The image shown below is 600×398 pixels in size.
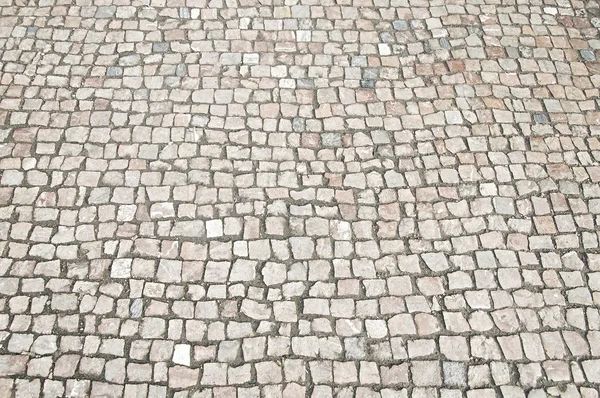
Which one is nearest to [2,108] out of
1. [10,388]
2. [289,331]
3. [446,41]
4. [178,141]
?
[178,141]

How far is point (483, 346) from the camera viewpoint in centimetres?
467

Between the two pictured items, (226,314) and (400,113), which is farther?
(400,113)

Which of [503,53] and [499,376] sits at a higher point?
[503,53]

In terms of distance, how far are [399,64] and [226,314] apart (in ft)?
11.1

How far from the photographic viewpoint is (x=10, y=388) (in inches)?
173

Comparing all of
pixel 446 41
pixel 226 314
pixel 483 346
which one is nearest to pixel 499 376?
pixel 483 346

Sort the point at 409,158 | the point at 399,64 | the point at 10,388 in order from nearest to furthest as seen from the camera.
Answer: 1. the point at 10,388
2. the point at 409,158
3. the point at 399,64

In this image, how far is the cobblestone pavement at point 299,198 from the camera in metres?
4.59

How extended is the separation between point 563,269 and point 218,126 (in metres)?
3.39

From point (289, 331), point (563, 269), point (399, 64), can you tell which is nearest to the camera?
point (289, 331)

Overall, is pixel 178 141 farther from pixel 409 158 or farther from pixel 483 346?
pixel 483 346

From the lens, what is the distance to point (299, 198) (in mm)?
5457

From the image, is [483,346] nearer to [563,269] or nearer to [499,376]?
[499,376]

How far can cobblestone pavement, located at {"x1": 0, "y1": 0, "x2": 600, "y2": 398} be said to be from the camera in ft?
15.1
